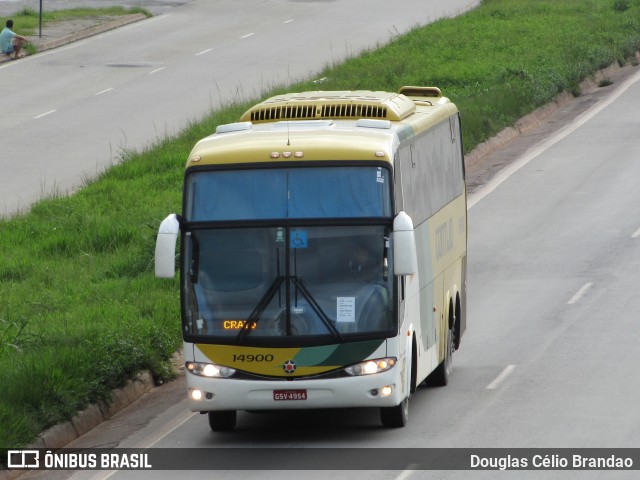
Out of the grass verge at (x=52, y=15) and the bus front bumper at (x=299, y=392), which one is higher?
the bus front bumper at (x=299, y=392)

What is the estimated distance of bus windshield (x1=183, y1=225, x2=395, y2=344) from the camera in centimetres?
1384

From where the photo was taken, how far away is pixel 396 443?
14.1 meters

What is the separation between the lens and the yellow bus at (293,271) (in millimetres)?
13812

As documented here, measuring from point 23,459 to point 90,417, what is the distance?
5.81 ft

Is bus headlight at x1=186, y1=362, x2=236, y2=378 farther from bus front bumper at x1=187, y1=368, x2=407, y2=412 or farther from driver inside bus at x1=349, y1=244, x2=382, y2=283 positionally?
driver inside bus at x1=349, y1=244, x2=382, y2=283

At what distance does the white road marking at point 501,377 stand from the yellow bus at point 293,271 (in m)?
2.22

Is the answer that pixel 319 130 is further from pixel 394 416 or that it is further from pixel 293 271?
pixel 394 416

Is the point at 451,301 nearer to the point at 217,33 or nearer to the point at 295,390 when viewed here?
the point at 295,390

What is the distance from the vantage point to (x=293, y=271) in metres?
13.9

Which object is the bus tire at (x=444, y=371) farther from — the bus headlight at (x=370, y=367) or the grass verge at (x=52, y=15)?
the grass verge at (x=52, y=15)

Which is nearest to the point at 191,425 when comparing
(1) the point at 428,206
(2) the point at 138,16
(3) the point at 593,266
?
(1) the point at 428,206

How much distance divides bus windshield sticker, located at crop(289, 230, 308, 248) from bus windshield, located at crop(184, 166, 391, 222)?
162mm

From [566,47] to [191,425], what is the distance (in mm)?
29136

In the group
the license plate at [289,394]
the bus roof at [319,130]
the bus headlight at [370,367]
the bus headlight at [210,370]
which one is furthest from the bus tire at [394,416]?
the bus roof at [319,130]
